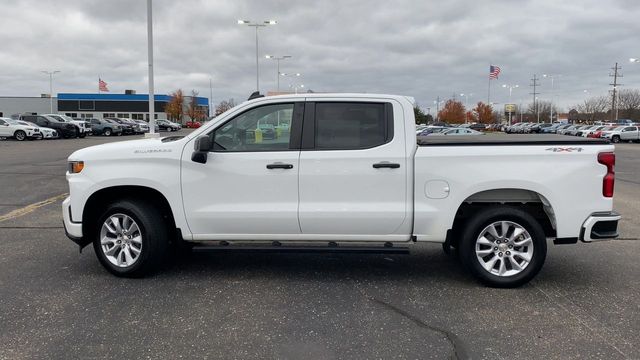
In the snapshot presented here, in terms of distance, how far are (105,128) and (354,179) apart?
48.0 meters

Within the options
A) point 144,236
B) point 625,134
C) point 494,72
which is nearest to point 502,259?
point 144,236

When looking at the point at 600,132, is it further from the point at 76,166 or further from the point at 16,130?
the point at 76,166

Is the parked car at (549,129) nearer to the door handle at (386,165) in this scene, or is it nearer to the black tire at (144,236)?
the door handle at (386,165)

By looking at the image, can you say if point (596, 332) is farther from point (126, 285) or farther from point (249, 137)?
point (126, 285)

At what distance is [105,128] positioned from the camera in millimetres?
48250

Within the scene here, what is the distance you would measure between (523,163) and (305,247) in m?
2.26

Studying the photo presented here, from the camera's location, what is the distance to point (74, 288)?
5.08 meters

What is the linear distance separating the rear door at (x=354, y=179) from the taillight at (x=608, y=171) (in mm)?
1854

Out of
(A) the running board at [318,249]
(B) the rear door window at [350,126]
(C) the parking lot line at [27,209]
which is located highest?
(B) the rear door window at [350,126]

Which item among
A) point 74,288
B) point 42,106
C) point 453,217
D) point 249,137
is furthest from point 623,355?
point 42,106

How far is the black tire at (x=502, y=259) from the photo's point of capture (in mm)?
4988

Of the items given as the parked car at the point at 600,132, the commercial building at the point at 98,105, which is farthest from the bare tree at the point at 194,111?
the parked car at the point at 600,132

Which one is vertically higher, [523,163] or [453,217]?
[523,163]

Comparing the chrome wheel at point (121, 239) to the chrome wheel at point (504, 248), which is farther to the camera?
the chrome wheel at point (121, 239)
